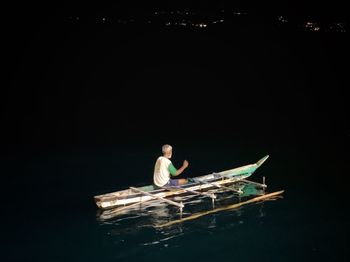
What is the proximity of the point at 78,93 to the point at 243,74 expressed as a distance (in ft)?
86.6

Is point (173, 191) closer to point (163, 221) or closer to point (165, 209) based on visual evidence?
point (165, 209)

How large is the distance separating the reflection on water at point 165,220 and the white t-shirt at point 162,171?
0.66 meters

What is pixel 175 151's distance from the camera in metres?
20.8

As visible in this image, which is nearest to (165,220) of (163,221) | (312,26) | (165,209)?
(163,221)

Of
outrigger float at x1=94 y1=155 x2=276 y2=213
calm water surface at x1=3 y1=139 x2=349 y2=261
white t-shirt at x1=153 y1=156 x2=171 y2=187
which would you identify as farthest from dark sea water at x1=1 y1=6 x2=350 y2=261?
white t-shirt at x1=153 y1=156 x2=171 y2=187

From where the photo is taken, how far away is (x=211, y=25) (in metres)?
91.7

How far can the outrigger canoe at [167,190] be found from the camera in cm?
1212

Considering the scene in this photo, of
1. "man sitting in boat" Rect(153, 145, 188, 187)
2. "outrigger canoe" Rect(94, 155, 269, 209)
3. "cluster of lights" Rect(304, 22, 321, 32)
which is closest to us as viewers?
"outrigger canoe" Rect(94, 155, 269, 209)

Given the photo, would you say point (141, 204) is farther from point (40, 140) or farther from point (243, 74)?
point (243, 74)

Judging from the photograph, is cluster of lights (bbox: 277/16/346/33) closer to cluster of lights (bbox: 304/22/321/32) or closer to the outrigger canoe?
cluster of lights (bbox: 304/22/321/32)

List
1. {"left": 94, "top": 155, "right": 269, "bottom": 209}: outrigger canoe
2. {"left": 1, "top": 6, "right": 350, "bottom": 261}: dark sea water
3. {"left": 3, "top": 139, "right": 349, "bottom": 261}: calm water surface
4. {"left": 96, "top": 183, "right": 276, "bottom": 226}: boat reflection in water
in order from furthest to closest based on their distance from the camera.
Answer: {"left": 94, "top": 155, "right": 269, "bottom": 209}: outrigger canoe
{"left": 96, "top": 183, "right": 276, "bottom": 226}: boat reflection in water
{"left": 1, "top": 6, "right": 350, "bottom": 261}: dark sea water
{"left": 3, "top": 139, "right": 349, "bottom": 261}: calm water surface

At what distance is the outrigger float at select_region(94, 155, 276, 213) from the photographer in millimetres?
12126

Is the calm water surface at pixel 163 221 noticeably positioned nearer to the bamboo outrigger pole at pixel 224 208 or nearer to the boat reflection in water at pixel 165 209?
the boat reflection in water at pixel 165 209

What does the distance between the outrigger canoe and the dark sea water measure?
0.41 meters
